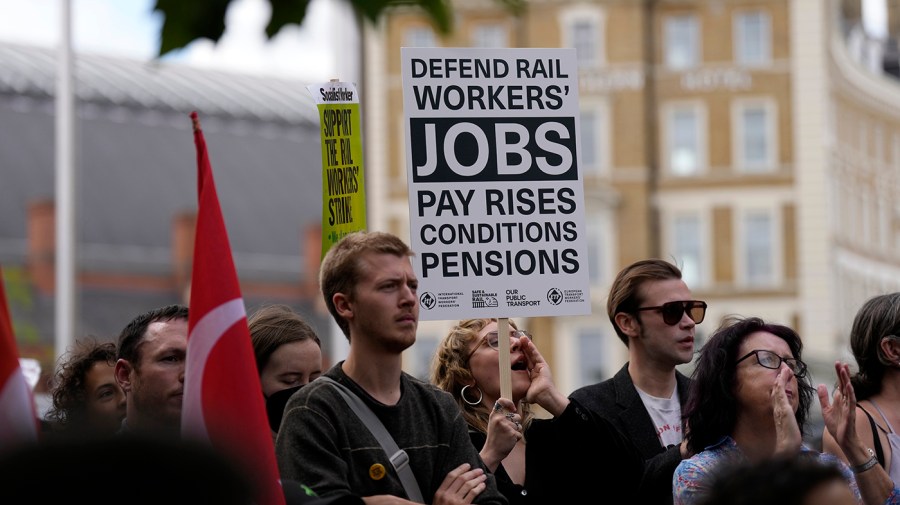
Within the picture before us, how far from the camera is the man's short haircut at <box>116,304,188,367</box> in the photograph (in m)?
6.11

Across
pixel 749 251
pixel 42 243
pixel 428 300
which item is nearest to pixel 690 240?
pixel 749 251

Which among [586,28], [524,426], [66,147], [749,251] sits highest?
[586,28]

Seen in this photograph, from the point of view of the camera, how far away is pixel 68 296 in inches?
1096

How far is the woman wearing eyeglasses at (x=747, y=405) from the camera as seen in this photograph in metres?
5.79

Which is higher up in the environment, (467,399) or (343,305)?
(343,305)

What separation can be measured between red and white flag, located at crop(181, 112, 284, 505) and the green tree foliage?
4.57 ft

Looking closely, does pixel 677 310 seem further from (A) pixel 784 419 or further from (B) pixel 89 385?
(B) pixel 89 385

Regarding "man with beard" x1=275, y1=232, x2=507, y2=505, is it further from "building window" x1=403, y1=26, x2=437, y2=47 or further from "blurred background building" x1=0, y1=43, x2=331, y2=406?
"blurred background building" x1=0, y1=43, x2=331, y2=406

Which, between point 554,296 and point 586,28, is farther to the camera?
point 586,28

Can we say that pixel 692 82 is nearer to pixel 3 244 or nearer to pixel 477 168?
pixel 3 244

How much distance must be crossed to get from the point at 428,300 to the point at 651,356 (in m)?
0.91

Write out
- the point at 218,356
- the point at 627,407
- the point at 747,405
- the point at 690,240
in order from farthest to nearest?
the point at 690,240, the point at 627,407, the point at 747,405, the point at 218,356

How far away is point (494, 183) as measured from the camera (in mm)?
6773

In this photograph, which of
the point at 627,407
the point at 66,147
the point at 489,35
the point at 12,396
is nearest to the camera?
the point at 12,396
